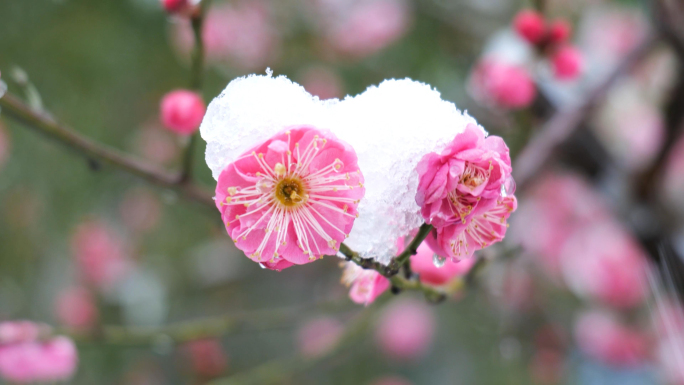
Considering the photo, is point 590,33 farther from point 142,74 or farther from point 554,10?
point 142,74

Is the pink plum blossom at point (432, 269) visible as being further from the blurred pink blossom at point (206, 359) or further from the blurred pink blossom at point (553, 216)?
the blurred pink blossom at point (206, 359)

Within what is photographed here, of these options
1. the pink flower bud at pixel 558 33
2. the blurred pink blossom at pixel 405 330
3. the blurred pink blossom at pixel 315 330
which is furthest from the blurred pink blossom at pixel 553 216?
the pink flower bud at pixel 558 33

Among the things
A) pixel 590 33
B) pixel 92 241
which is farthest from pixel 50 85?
pixel 590 33

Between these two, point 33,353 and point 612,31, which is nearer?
point 33,353

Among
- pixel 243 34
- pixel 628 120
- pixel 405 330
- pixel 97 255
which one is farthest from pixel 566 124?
pixel 97 255

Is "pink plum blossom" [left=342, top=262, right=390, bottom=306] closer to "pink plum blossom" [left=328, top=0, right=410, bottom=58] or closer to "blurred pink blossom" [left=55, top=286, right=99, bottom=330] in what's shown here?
"blurred pink blossom" [left=55, top=286, right=99, bottom=330]

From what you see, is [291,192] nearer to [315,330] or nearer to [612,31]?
[315,330]

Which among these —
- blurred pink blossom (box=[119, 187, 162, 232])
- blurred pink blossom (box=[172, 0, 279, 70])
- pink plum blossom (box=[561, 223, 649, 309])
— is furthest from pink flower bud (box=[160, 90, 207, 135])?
blurred pink blossom (box=[119, 187, 162, 232])
